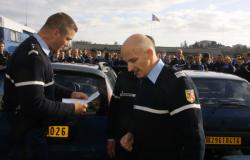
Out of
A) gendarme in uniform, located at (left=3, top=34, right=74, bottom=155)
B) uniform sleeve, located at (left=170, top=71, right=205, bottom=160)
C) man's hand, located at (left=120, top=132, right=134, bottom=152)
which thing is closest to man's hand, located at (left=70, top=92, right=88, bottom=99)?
gendarme in uniform, located at (left=3, top=34, right=74, bottom=155)

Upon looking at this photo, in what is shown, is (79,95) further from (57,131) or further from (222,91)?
(222,91)

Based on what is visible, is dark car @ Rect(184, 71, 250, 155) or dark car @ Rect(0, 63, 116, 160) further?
dark car @ Rect(184, 71, 250, 155)

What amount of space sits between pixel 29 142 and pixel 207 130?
355 centimetres

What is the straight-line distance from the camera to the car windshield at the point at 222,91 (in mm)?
7375

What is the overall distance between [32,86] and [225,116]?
3.99 m

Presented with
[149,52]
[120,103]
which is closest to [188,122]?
[149,52]

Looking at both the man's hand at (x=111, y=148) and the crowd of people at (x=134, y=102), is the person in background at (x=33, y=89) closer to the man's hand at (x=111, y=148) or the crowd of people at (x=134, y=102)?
the crowd of people at (x=134, y=102)

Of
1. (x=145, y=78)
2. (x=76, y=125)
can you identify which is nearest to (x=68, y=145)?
(x=76, y=125)

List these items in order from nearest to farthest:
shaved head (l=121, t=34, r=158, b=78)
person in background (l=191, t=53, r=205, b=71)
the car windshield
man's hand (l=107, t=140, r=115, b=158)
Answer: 1. shaved head (l=121, t=34, r=158, b=78)
2. man's hand (l=107, t=140, r=115, b=158)
3. the car windshield
4. person in background (l=191, t=53, r=205, b=71)

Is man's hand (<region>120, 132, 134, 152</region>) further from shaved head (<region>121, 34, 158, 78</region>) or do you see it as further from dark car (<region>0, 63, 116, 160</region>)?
dark car (<region>0, 63, 116, 160</region>)

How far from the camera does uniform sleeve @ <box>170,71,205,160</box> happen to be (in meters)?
3.27

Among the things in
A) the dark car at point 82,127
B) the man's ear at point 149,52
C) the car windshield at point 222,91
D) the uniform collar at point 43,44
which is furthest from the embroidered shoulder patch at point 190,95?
the car windshield at point 222,91

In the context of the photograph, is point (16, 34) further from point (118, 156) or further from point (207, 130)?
point (118, 156)

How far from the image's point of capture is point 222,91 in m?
7.61
